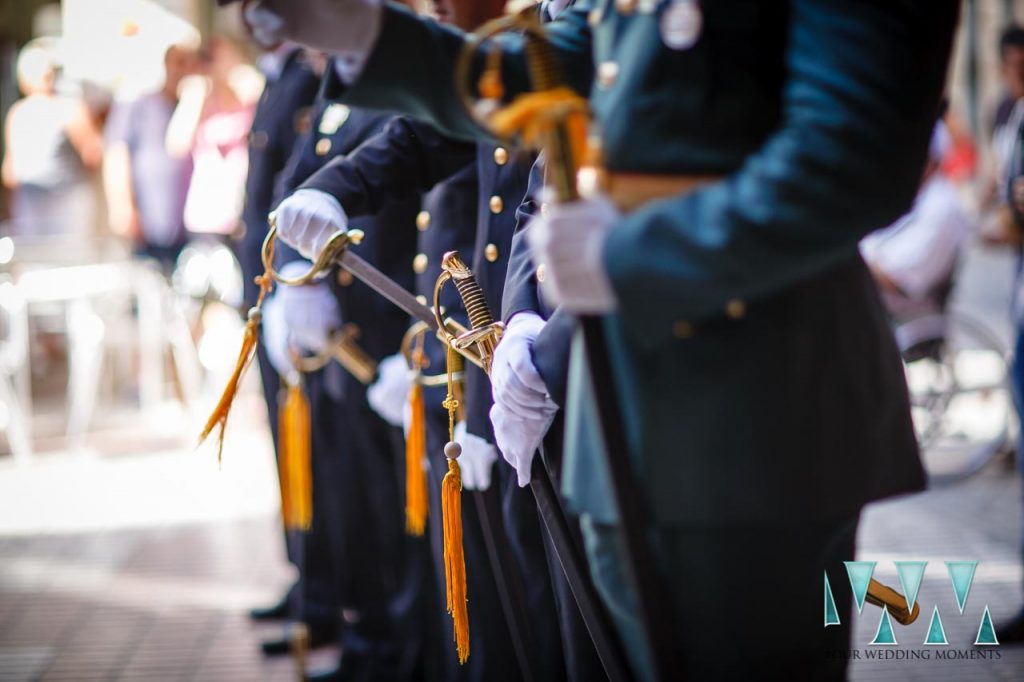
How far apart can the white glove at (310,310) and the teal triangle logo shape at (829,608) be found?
193cm

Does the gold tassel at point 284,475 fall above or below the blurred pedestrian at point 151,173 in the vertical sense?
below

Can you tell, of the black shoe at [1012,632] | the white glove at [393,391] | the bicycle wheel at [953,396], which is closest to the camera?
the white glove at [393,391]

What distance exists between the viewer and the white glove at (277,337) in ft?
10.8

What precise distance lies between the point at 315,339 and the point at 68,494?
118 inches

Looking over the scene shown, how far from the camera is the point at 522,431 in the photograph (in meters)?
1.66

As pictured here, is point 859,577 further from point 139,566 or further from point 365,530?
point 139,566

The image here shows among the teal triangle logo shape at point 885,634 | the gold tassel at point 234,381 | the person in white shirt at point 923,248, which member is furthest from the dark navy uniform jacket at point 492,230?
the person in white shirt at point 923,248

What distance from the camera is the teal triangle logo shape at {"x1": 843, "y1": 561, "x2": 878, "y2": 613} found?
4.58 feet

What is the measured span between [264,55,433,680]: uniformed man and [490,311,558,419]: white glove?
3.68 feet

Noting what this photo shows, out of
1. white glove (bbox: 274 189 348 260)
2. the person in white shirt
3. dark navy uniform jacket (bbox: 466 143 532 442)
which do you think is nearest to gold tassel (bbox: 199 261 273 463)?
white glove (bbox: 274 189 348 260)

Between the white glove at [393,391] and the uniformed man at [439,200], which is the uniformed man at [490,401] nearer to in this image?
the uniformed man at [439,200]

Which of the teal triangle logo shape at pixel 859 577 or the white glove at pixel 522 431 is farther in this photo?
the white glove at pixel 522 431

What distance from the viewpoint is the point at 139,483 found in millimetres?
5688

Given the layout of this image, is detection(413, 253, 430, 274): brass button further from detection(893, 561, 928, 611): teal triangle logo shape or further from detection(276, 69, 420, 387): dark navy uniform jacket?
detection(893, 561, 928, 611): teal triangle logo shape
